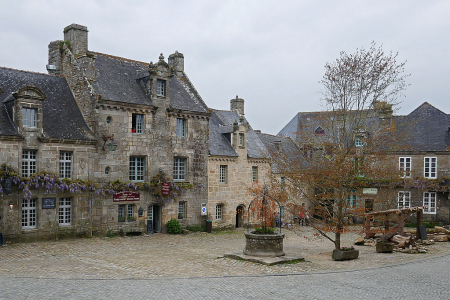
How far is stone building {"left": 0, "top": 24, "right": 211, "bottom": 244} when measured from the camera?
65.7 ft

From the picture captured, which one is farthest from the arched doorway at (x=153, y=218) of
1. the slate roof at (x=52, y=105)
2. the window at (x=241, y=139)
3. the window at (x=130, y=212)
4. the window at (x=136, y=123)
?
the window at (x=241, y=139)

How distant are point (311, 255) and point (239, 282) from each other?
22.9 ft

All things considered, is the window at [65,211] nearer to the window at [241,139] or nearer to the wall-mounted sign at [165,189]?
the wall-mounted sign at [165,189]

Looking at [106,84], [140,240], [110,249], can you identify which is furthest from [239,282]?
[106,84]

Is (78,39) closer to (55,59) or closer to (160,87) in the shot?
(55,59)

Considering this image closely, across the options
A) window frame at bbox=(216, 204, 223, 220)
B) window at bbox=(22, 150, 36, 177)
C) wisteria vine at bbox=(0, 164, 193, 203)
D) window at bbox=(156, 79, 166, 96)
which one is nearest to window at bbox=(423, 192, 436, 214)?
window frame at bbox=(216, 204, 223, 220)

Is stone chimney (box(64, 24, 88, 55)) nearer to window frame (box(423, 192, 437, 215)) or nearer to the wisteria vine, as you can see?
the wisteria vine

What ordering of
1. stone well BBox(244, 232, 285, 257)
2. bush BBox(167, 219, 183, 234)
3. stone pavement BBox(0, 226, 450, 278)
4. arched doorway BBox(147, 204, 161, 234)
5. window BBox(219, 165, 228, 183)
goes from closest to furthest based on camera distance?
stone pavement BBox(0, 226, 450, 278), stone well BBox(244, 232, 285, 257), arched doorway BBox(147, 204, 161, 234), bush BBox(167, 219, 183, 234), window BBox(219, 165, 228, 183)

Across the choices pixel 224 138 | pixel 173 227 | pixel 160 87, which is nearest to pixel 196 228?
pixel 173 227

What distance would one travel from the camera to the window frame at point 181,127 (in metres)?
26.5

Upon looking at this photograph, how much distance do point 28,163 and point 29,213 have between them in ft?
7.59

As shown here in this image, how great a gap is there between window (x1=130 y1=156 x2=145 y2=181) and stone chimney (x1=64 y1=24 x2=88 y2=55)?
6611 mm

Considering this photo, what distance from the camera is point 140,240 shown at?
73.4 ft

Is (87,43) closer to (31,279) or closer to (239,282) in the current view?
(31,279)
